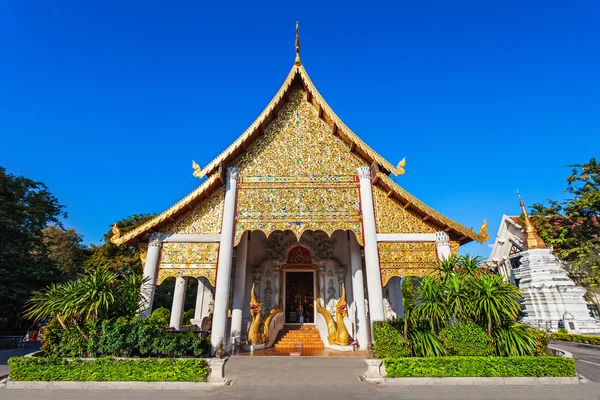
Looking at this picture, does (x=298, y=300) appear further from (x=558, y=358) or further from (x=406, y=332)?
(x=558, y=358)

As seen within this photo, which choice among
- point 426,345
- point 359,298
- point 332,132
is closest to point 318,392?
point 426,345

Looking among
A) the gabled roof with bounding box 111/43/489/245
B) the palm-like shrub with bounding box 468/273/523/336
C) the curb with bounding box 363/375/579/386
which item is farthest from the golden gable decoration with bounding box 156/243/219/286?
the palm-like shrub with bounding box 468/273/523/336

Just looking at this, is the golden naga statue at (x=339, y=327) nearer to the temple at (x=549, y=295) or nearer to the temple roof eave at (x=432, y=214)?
the temple roof eave at (x=432, y=214)

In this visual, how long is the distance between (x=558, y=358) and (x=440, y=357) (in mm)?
2335

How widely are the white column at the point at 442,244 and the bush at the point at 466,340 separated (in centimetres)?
261

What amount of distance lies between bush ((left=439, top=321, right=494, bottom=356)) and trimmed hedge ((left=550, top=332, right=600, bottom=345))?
36.3 ft

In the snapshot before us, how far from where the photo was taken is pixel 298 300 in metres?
12.1

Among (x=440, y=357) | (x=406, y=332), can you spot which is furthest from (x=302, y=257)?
(x=440, y=357)

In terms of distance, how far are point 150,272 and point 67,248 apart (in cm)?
2022

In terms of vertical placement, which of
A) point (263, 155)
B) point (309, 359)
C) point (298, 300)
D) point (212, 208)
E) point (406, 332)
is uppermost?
point (263, 155)

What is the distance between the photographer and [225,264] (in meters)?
8.43

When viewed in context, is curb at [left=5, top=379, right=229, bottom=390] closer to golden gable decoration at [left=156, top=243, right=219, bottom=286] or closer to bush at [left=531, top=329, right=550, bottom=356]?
golden gable decoration at [left=156, top=243, right=219, bottom=286]

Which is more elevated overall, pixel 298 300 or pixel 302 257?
pixel 302 257

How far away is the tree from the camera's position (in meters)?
21.3
